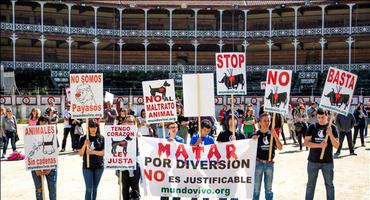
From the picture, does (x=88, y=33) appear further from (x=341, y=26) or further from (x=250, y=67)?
(x=341, y=26)

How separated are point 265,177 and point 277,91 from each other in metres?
1.52

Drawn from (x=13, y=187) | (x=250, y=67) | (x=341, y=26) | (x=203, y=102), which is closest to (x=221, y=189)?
(x=203, y=102)

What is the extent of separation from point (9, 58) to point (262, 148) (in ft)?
130

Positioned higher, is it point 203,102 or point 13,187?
point 203,102

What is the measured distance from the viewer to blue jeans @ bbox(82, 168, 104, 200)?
26.1 feet

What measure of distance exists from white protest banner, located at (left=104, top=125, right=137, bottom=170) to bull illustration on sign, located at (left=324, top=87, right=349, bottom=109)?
3424 mm

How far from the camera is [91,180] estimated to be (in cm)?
800

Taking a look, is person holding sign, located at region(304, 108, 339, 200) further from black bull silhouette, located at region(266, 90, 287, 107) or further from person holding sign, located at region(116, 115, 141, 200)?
person holding sign, located at region(116, 115, 141, 200)

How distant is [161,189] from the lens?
7.79 meters

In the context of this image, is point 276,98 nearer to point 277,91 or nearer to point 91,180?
point 277,91

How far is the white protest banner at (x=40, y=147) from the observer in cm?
783

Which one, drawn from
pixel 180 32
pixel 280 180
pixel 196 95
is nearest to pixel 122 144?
pixel 196 95

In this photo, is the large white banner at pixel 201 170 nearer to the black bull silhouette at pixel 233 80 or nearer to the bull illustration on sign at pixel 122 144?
the bull illustration on sign at pixel 122 144

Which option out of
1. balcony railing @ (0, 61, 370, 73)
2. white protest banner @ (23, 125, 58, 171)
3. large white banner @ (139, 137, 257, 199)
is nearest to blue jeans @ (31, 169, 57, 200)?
white protest banner @ (23, 125, 58, 171)
